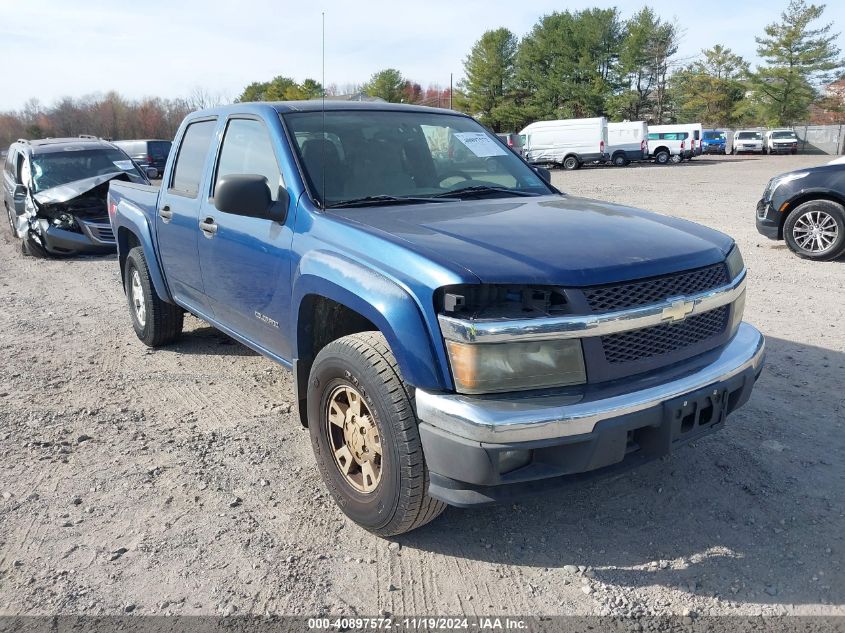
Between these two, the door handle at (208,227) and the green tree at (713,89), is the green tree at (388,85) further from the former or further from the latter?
the door handle at (208,227)

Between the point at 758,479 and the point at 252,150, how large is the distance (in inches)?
126

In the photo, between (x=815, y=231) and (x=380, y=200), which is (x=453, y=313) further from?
(x=815, y=231)

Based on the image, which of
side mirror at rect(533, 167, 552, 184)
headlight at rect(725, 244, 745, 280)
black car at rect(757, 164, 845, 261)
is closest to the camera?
headlight at rect(725, 244, 745, 280)

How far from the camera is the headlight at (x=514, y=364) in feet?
7.59

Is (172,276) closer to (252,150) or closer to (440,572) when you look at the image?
(252,150)

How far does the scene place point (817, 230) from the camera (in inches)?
327

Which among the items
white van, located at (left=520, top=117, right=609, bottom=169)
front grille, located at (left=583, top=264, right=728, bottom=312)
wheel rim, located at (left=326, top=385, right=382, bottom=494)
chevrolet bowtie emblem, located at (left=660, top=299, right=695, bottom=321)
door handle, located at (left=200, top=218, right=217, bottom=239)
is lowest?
wheel rim, located at (left=326, top=385, right=382, bottom=494)

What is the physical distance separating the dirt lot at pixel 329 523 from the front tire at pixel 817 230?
4122 mm

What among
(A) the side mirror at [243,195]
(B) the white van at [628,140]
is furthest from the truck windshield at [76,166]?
(B) the white van at [628,140]

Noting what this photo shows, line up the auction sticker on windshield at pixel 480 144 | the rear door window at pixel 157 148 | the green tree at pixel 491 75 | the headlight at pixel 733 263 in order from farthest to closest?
the green tree at pixel 491 75 → the rear door window at pixel 157 148 → the auction sticker on windshield at pixel 480 144 → the headlight at pixel 733 263

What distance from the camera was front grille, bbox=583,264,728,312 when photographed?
2418mm

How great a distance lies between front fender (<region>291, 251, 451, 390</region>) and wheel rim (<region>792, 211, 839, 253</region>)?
7669 mm

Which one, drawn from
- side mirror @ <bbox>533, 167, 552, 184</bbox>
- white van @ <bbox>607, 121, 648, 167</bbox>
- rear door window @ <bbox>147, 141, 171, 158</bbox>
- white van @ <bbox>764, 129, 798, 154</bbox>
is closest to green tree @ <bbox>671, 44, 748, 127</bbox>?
white van @ <bbox>764, 129, 798, 154</bbox>

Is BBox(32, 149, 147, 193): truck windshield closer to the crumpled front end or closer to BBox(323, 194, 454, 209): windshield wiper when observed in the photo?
the crumpled front end
